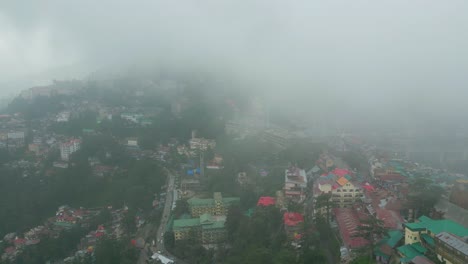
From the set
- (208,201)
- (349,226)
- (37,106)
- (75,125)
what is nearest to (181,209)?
(208,201)

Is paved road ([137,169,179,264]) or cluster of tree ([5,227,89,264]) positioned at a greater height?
paved road ([137,169,179,264])

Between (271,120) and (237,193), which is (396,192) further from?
(271,120)

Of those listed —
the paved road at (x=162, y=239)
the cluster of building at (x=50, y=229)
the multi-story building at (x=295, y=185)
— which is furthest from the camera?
the cluster of building at (x=50, y=229)

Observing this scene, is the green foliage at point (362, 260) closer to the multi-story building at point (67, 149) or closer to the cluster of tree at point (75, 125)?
the multi-story building at point (67, 149)

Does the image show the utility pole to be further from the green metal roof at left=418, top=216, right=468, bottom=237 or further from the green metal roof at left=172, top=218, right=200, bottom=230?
the green metal roof at left=418, top=216, right=468, bottom=237

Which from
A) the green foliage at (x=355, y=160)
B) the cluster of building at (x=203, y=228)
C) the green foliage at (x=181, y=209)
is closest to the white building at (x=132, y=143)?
the green foliage at (x=181, y=209)

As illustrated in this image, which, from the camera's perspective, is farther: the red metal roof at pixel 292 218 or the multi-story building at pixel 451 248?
the red metal roof at pixel 292 218

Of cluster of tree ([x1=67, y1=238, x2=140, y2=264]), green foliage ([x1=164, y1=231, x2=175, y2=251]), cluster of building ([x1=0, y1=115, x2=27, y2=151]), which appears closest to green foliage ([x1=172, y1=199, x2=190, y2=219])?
green foliage ([x1=164, y1=231, x2=175, y2=251])

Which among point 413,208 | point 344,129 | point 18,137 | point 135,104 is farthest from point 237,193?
point 135,104
